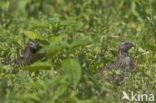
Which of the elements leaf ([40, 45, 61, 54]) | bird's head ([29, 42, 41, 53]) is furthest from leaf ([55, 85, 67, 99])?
bird's head ([29, 42, 41, 53])

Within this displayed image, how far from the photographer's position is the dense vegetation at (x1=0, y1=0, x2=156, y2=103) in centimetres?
508

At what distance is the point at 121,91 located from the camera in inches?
228

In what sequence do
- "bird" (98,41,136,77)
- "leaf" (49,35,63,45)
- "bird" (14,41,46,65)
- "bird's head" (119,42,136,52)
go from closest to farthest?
1. "leaf" (49,35,63,45)
2. "bird" (98,41,136,77)
3. "bird's head" (119,42,136,52)
4. "bird" (14,41,46,65)

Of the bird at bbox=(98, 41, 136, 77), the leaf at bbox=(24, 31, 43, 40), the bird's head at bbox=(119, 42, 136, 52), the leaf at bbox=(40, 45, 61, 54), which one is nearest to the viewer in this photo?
the leaf at bbox=(40, 45, 61, 54)

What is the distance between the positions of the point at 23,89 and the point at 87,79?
3.14 feet

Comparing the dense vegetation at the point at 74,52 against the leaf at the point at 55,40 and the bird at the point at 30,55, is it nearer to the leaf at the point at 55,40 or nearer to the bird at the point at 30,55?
the leaf at the point at 55,40

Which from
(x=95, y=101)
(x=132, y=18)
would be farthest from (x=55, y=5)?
(x=95, y=101)

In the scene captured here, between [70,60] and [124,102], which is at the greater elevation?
[70,60]

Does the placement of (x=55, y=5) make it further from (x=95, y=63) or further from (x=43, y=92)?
(x=43, y=92)

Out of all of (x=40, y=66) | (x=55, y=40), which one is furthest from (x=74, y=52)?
(x=40, y=66)

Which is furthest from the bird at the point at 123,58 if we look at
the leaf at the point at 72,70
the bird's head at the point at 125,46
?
the leaf at the point at 72,70

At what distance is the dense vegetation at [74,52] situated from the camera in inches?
200

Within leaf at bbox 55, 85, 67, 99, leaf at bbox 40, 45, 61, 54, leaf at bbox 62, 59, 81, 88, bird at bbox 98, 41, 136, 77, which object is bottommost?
bird at bbox 98, 41, 136, 77

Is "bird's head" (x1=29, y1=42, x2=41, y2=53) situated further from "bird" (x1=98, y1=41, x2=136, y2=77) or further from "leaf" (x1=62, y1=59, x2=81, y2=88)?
"leaf" (x1=62, y1=59, x2=81, y2=88)
